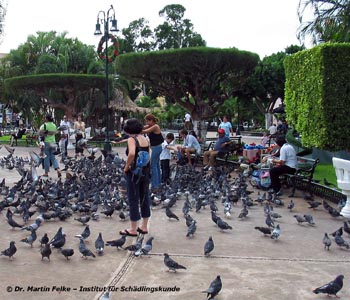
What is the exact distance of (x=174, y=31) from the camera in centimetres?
5484

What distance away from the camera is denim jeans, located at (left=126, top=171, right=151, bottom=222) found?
6.50 metres

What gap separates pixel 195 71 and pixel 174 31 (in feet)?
115

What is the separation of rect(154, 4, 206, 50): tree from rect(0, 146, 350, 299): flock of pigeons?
4348cm

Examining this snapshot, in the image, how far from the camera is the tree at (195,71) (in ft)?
66.8

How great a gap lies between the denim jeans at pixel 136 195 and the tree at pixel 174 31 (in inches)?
1898

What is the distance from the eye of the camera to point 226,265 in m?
5.52

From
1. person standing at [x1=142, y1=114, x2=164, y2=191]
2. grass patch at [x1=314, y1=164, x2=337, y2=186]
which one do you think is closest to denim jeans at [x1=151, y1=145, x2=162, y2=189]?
person standing at [x1=142, y1=114, x2=164, y2=191]

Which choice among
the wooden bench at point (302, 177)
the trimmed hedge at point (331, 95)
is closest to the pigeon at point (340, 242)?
the trimmed hedge at point (331, 95)

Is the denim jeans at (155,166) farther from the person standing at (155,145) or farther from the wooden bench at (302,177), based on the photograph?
the wooden bench at (302,177)

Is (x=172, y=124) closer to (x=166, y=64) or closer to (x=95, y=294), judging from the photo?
(x=166, y=64)

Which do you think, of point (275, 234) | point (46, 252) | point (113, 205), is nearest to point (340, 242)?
point (275, 234)

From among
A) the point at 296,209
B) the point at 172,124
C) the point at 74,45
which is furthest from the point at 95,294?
the point at 172,124

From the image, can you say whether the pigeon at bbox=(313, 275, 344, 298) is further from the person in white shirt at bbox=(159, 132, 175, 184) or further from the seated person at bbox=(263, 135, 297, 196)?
the person in white shirt at bbox=(159, 132, 175, 184)

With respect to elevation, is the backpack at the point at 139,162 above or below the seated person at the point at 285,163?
above
